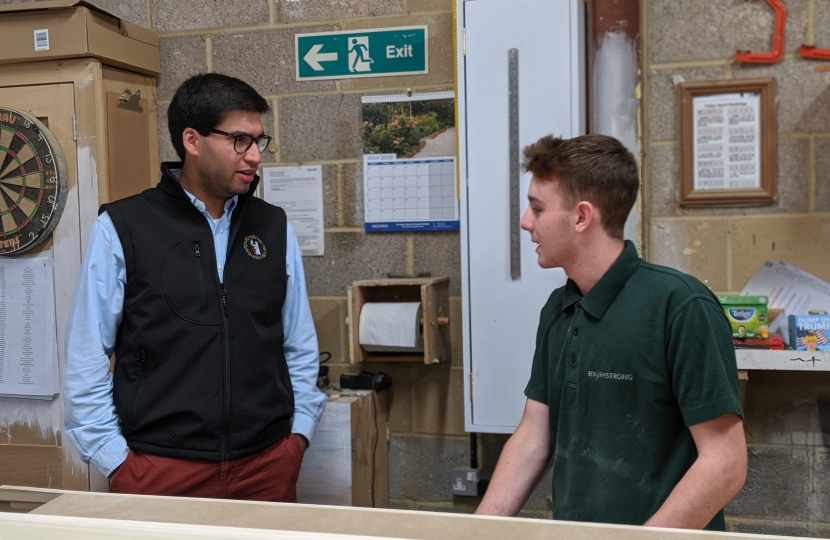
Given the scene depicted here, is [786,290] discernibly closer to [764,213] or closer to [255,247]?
[764,213]

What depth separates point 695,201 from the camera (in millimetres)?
2430

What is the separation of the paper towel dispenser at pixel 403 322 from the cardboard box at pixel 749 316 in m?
0.86

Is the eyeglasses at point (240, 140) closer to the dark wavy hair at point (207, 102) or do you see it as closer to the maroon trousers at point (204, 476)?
the dark wavy hair at point (207, 102)

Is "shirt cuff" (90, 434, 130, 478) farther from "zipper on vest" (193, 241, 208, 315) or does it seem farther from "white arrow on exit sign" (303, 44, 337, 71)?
"white arrow on exit sign" (303, 44, 337, 71)

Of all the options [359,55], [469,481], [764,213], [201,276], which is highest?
[359,55]

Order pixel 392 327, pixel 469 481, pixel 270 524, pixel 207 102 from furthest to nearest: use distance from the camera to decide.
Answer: pixel 469 481
pixel 392 327
pixel 207 102
pixel 270 524

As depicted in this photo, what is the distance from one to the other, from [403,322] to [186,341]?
0.76 metres

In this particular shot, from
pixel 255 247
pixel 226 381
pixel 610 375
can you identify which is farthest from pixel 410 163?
pixel 610 375

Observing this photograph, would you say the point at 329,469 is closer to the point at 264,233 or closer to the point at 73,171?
the point at 264,233

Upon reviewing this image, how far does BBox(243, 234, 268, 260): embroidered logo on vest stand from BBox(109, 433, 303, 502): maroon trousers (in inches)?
19.5

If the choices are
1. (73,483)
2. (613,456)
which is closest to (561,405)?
(613,456)

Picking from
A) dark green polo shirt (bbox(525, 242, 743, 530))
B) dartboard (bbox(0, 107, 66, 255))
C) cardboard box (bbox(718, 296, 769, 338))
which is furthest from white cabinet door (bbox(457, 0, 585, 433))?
dartboard (bbox(0, 107, 66, 255))

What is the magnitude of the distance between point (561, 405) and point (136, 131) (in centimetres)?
194

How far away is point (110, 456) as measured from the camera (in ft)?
6.08
